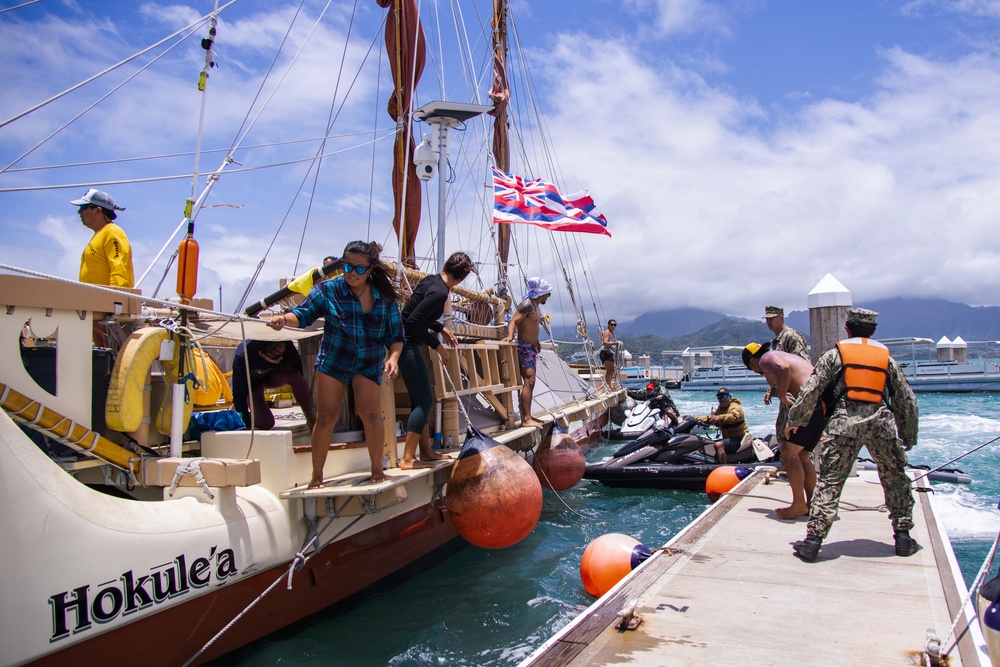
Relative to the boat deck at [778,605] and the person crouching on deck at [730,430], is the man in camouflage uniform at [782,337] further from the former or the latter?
the person crouching on deck at [730,430]

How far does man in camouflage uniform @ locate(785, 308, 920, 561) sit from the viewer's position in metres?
4.71

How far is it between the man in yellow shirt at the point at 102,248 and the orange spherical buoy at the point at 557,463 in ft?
16.7

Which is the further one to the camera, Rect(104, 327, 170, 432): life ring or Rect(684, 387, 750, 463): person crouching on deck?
Rect(684, 387, 750, 463): person crouching on deck

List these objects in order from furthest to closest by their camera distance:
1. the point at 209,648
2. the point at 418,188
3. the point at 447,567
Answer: the point at 418,188, the point at 447,567, the point at 209,648

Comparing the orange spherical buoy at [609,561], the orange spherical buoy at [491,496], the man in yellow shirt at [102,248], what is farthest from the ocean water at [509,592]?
the man in yellow shirt at [102,248]

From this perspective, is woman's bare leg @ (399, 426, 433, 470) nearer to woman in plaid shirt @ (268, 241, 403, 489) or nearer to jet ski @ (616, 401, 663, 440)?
woman in plaid shirt @ (268, 241, 403, 489)

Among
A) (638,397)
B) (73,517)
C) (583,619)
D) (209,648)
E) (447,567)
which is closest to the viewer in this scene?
(73,517)

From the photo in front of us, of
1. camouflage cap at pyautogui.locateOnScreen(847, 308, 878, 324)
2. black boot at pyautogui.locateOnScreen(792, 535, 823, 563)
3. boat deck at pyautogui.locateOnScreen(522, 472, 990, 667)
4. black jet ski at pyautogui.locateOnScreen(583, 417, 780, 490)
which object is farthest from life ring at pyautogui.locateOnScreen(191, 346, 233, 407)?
black jet ski at pyautogui.locateOnScreen(583, 417, 780, 490)

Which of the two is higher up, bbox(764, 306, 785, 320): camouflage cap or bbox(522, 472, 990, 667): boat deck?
bbox(764, 306, 785, 320): camouflage cap

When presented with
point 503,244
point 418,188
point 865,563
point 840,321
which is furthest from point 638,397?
point 865,563

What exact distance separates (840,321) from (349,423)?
572 centimetres

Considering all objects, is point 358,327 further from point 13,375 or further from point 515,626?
point 515,626

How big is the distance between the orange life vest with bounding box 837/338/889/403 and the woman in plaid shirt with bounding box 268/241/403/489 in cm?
320

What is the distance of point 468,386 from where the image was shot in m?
7.08
